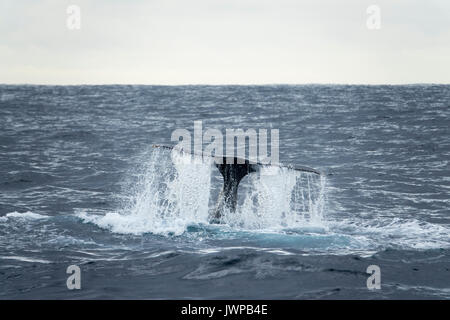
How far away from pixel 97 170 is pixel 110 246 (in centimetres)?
1297

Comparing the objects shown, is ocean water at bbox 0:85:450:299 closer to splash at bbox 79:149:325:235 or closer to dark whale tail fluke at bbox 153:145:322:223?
splash at bbox 79:149:325:235

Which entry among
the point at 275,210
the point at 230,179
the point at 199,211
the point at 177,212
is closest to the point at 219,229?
the point at 230,179

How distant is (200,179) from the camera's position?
13875 millimetres

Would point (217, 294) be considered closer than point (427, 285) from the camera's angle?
Yes

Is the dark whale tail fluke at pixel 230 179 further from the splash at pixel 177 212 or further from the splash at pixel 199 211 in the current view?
the splash at pixel 177 212

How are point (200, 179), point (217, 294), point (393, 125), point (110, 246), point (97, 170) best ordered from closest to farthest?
point (217, 294), point (110, 246), point (200, 179), point (97, 170), point (393, 125)

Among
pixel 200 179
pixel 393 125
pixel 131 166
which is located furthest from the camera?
pixel 393 125

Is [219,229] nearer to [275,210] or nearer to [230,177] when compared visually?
[230,177]

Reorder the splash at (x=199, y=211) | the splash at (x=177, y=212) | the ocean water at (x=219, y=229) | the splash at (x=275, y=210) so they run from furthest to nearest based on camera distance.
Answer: the splash at (x=177, y=212) → the splash at (x=199, y=211) → the splash at (x=275, y=210) → the ocean water at (x=219, y=229)

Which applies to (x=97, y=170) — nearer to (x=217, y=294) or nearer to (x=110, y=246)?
(x=110, y=246)

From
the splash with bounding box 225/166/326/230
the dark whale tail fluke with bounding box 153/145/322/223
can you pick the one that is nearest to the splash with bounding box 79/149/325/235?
the splash with bounding box 225/166/326/230

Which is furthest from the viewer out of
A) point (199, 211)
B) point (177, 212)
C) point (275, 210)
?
point (177, 212)

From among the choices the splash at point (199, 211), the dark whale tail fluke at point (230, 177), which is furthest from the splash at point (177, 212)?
the dark whale tail fluke at point (230, 177)
